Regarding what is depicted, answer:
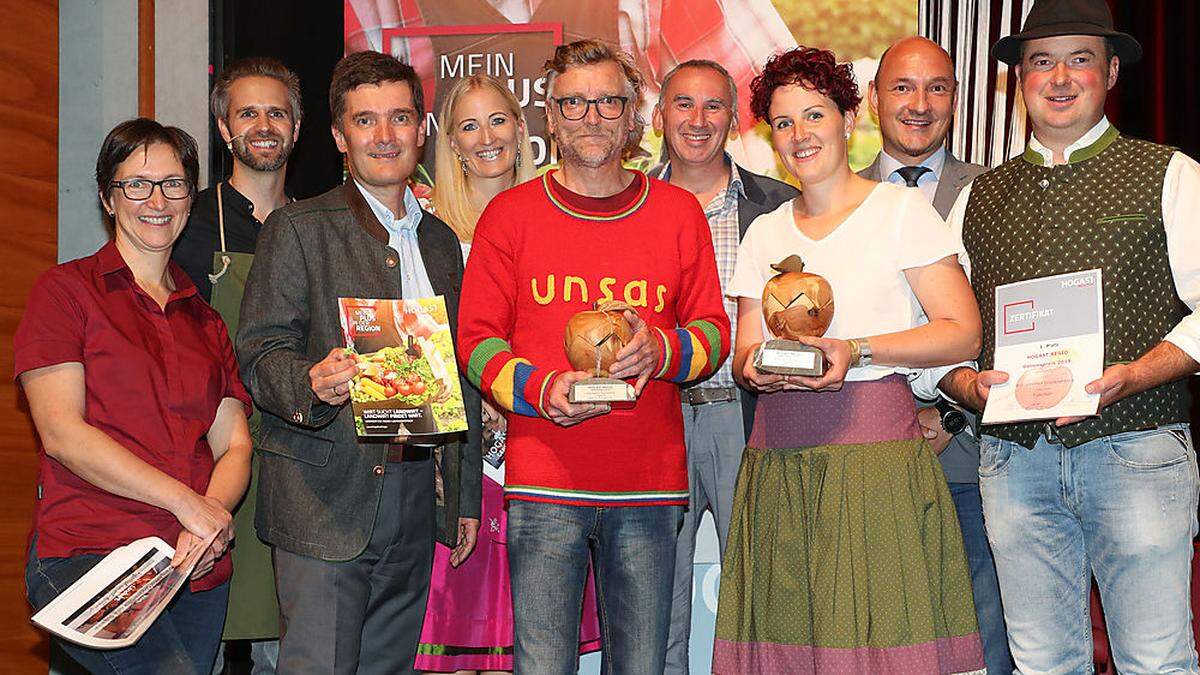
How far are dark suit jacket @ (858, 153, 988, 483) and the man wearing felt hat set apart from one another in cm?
54

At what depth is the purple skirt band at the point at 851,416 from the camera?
3117mm

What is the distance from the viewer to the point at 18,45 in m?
5.05

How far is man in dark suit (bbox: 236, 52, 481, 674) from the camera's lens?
322cm

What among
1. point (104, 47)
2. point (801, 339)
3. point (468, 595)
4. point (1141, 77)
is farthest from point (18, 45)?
point (1141, 77)

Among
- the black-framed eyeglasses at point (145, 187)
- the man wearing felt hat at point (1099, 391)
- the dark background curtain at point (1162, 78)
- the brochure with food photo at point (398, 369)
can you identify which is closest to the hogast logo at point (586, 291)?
the brochure with food photo at point (398, 369)

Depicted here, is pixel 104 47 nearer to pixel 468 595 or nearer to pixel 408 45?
pixel 408 45

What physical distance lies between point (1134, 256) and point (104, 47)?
4.68m

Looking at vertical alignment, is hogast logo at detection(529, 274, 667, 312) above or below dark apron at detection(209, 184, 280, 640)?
above

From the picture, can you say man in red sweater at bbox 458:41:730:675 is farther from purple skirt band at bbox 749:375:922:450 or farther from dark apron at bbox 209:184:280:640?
dark apron at bbox 209:184:280:640

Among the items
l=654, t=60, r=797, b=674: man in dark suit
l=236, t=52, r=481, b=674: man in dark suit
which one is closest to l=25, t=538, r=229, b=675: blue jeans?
l=236, t=52, r=481, b=674: man in dark suit

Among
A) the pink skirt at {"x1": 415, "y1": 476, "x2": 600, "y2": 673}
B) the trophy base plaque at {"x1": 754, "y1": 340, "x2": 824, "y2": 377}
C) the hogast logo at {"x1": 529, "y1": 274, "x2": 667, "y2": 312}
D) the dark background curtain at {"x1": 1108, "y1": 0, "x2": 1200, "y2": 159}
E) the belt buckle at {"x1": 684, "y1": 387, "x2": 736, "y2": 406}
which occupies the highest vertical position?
the dark background curtain at {"x1": 1108, "y1": 0, "x2": 1200, "y2": 159}

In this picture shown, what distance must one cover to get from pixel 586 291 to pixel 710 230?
0.82 metres

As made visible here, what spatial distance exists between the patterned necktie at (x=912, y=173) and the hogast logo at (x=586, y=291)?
5.14ft

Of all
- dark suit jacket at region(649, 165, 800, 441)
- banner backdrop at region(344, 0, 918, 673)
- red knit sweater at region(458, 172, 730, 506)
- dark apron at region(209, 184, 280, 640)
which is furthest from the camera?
banner backdrop at region(344, 0, 918, 673)
